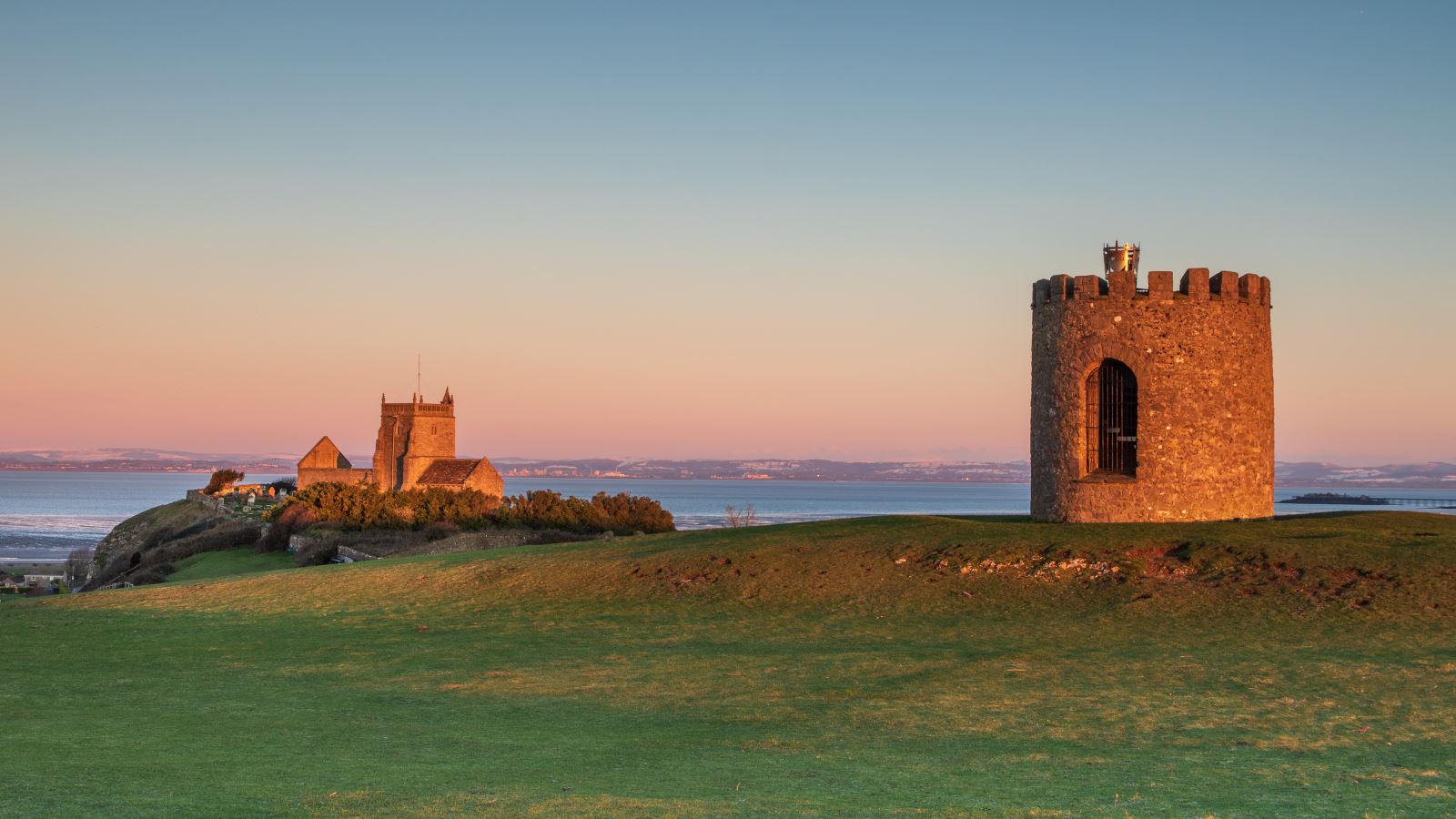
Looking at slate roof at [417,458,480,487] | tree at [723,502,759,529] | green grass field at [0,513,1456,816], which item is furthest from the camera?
slate roof at [417,458,480,487]

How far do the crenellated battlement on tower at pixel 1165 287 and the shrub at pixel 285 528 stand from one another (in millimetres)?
30085

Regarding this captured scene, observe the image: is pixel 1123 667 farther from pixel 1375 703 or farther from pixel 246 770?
pixel 246 770

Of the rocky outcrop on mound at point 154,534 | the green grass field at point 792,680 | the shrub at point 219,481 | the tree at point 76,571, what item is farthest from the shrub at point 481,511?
the shrub at point 219,481

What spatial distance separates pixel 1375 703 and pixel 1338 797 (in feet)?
14.0

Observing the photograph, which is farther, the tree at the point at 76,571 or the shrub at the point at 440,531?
the tree at the point at 76,571

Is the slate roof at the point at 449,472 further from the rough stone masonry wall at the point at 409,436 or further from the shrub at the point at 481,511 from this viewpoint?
the shrub at the point at 481,511

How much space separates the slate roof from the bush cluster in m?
29.3

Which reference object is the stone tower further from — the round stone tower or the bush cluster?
the round stone tower

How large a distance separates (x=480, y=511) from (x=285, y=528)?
7036 millimetres

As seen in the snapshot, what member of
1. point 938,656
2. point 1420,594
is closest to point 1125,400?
point 1420,594

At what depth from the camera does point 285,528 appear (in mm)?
45406

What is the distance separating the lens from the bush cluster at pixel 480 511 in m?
45.3

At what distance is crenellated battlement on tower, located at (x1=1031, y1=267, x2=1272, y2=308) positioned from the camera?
25.2 meters

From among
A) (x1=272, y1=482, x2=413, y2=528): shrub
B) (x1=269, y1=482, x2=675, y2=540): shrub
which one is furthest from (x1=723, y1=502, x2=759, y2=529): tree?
(x1=272, y1=482, x2=413, y2=528): shrub
